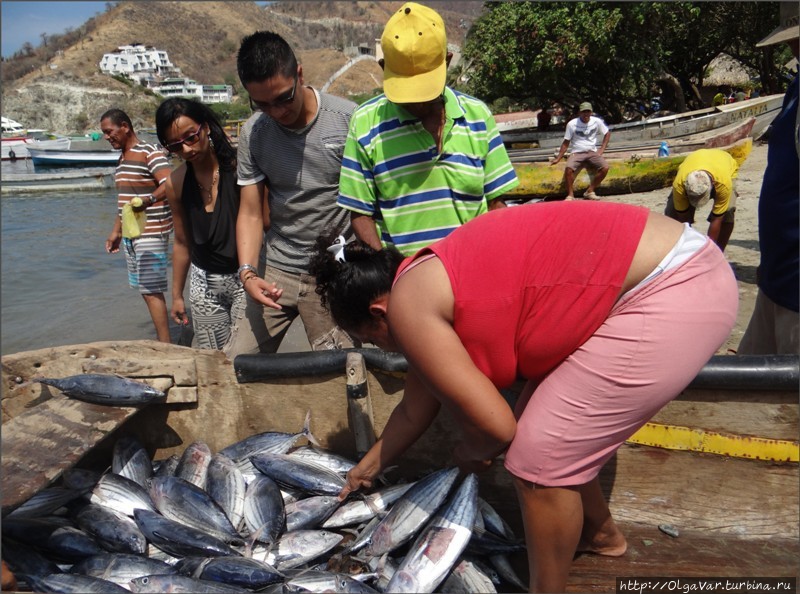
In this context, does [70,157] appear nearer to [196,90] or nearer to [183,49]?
[196,90]

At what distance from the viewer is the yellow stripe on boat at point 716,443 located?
244cm

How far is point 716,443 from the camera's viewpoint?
2488 mm

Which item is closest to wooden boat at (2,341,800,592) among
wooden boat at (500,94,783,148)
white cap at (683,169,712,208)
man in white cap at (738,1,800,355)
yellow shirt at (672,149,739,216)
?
man in white cap at (738,1,800,355)

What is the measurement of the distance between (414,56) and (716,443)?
2.05 m

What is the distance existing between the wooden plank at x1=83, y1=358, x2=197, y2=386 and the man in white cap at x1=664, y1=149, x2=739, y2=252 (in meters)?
4.45

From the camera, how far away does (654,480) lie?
261cm

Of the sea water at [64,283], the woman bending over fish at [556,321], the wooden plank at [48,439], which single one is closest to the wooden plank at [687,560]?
the woman bending over fish at [556,321]

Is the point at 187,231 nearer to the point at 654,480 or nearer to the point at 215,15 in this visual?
the point at 654,480

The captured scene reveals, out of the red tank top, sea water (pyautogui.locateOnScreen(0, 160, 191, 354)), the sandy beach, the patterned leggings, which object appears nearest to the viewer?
the red tank top

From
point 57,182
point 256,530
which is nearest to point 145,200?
point 256,530

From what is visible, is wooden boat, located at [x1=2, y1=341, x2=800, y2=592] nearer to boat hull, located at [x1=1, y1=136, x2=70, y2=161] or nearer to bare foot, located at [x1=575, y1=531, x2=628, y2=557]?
bare foot, located at [x1=575, y1=531, x2=628, y2=557]

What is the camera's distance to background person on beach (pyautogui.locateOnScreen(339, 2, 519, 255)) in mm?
2643

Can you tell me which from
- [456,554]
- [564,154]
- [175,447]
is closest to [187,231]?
[175,447]

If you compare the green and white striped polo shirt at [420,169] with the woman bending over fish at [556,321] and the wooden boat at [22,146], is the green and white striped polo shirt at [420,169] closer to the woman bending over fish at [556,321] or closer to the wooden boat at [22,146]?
the woman bending over fish at [556,321]
